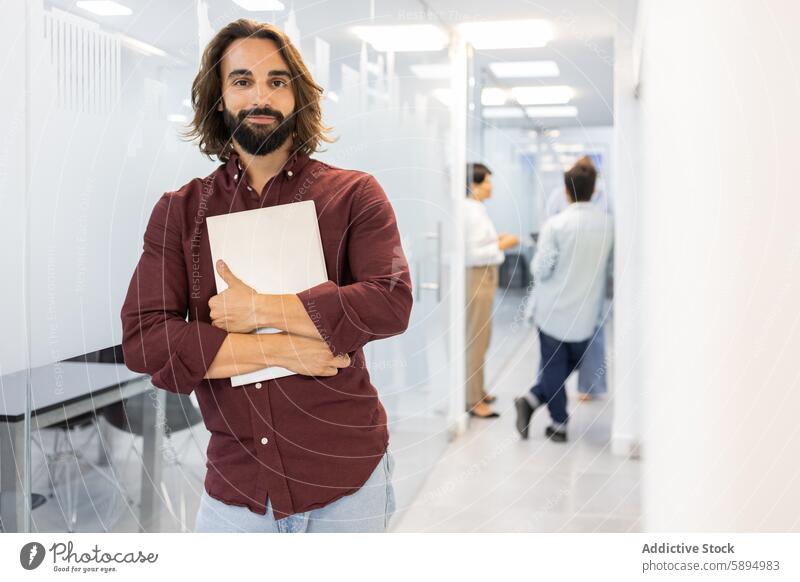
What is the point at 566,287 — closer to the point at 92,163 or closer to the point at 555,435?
the point at 555,435

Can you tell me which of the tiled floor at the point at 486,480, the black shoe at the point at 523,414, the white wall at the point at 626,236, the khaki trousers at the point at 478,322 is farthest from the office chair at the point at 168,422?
the khaki trousers at the point at 478,322

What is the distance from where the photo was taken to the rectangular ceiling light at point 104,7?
132cm

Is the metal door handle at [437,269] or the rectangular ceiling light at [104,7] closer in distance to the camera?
the rectangular ceiling light at [104,7]

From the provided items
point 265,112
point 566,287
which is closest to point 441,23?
point 566,287

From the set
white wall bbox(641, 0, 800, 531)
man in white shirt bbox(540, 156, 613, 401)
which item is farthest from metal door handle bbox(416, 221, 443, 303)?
white wall bbox(641, 0, 800, 531)

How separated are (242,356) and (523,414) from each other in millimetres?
1475

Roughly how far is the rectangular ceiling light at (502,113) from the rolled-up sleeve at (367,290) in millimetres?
1514

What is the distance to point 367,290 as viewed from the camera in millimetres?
1059

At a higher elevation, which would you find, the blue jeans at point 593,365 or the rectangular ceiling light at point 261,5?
the rectangular ceiling light at point 261,5

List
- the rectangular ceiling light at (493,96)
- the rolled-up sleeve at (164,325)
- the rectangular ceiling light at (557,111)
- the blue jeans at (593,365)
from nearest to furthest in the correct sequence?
1. the rolled-up sleeve at (164,325)
2. the rectangular ceiling light at (557,111)
3. the rectangular ceiling light at (493,96)
4. the blue jeans at (593,365)

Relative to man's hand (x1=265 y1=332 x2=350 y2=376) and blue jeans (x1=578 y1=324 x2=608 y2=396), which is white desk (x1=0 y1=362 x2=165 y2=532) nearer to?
man's hand (x1=265 y1=332 x2=350 y2=376)

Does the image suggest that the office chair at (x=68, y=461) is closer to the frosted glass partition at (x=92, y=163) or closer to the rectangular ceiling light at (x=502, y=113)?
the frosted glass partition at (x=92, y=163)

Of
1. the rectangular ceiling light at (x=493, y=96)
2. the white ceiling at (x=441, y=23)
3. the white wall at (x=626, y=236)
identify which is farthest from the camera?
the rectangular ceiling light at (x=493, y=96)

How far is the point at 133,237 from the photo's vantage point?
1406 millimetres
